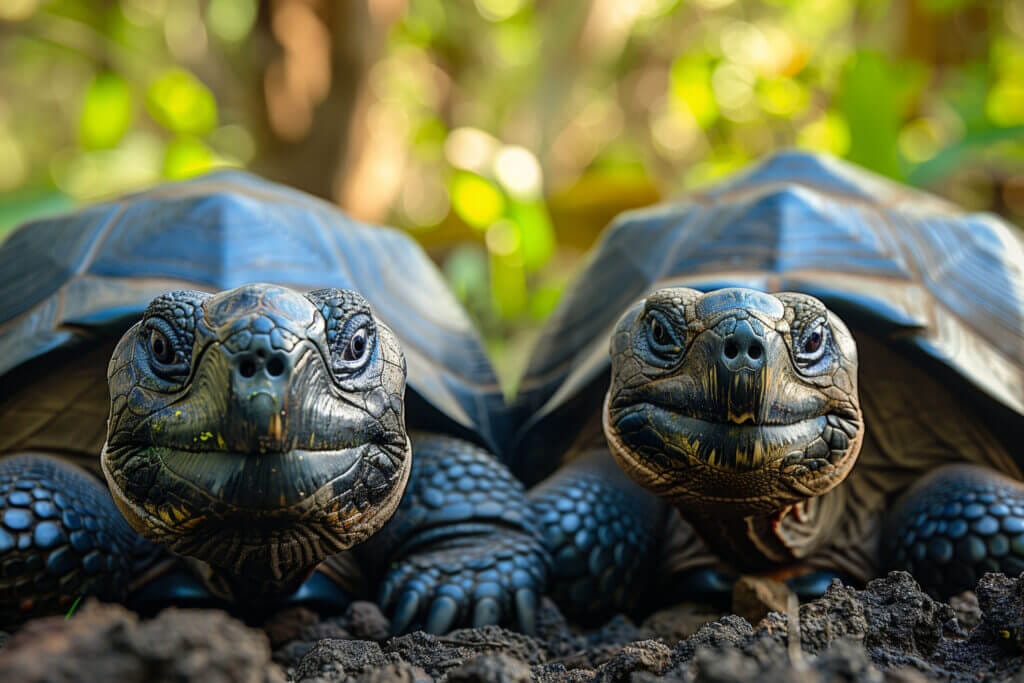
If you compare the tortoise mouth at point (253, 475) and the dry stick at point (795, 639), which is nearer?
the dry stick at point (795, 639)

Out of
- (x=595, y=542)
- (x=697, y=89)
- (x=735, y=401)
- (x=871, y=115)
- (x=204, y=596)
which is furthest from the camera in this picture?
(x=697, y=89)

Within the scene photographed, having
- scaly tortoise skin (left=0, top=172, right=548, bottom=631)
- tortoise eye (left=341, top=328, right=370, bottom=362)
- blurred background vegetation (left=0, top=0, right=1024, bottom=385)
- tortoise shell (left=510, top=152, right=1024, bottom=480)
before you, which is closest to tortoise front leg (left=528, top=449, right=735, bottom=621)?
scaly tortoise skin (left=0, top=172, right=548, bottom=631)

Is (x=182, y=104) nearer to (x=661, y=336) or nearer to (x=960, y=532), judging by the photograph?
(x=661, y=336)

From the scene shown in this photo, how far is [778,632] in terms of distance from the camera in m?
1.65

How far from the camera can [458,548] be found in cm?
243

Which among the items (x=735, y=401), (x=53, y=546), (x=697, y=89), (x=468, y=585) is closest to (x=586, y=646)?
(x=468, y=585)

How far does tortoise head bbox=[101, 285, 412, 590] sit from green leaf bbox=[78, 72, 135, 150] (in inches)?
264

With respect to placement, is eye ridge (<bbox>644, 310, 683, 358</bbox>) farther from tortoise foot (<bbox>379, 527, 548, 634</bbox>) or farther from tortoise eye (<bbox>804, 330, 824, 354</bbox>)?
tortoise foot (<bbox>379, 527, 548, 634</bbox>)

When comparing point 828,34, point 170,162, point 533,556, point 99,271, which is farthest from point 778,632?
point 828,34

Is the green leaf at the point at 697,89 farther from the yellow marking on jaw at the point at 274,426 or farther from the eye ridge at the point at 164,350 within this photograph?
the yellow marking on jaw at the point at 274,426

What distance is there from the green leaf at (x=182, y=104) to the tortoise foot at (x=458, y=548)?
617 centimetres

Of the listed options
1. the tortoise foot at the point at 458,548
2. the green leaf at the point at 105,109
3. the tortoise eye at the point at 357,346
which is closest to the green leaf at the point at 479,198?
the green leaf at the point at 105,109

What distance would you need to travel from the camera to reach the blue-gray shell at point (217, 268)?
239cm

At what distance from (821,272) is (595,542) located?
3.08 feet
